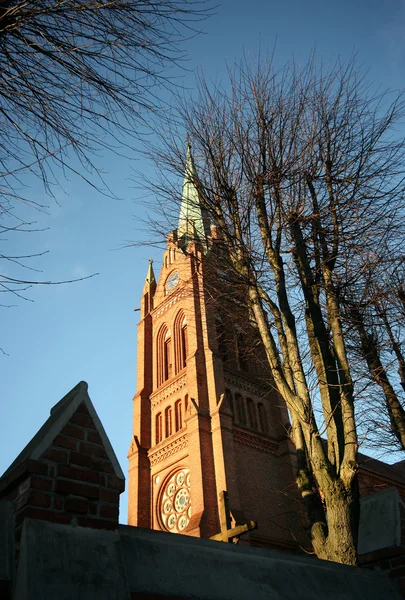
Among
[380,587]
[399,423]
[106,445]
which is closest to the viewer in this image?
[106,445]

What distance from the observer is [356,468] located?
4.66 m

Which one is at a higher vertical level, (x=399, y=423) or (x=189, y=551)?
(x=399, y=423)

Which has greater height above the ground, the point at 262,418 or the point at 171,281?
the point at 171,281

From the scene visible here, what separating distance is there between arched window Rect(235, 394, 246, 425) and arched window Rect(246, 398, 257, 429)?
417 mm

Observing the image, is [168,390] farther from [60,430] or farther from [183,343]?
[60,430]

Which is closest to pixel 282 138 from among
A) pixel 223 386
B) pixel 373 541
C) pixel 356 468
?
pixel 356 468

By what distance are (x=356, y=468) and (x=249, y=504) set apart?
1579 centimetres

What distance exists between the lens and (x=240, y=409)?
2292 cm

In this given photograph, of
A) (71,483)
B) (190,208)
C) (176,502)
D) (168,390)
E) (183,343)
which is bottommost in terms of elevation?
(71,483)

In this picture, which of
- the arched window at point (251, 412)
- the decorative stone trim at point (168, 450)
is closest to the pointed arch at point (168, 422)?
the decorative stone trim at point (168, 450)

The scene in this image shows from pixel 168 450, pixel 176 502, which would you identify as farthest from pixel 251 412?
pixel 176 502

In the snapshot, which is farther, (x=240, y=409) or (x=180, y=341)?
(x=180, y=341)

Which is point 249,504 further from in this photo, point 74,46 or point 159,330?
point 74,46

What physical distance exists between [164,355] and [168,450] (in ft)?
21.0
